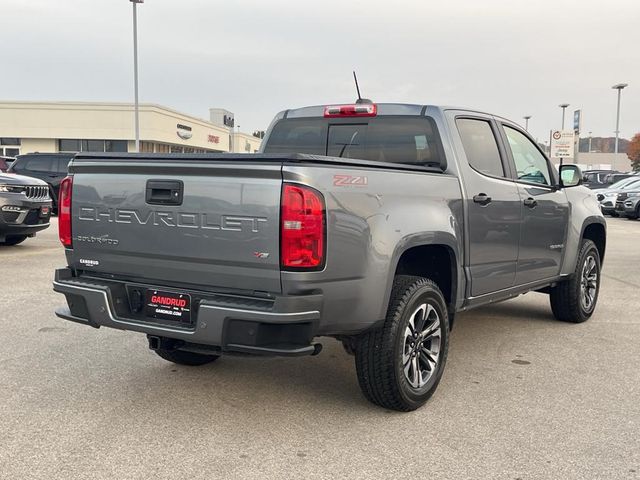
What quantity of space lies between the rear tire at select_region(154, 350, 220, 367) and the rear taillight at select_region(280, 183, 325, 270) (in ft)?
5.89

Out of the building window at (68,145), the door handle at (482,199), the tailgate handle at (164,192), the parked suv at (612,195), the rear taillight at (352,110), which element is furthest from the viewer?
the building window at (68,145)

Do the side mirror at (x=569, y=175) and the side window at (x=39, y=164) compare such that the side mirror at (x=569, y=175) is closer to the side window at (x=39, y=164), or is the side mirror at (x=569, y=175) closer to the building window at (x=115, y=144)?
the side window at (x=39, y=164)

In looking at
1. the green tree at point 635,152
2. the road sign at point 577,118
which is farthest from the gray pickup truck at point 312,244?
the green tree at point 635,152

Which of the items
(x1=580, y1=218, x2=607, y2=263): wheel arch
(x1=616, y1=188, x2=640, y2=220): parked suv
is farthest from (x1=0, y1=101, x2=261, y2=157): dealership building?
(x1=580, y1=218, x2=607, y2=263): wheel arch

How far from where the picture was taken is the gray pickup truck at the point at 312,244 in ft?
10.4

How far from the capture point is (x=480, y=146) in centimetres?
489

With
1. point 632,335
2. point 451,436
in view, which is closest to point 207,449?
point 451,436

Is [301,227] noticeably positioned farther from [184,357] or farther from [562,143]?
[562,143]

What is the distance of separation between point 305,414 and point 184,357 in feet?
4.07

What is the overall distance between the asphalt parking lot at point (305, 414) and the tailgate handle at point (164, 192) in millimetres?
1307

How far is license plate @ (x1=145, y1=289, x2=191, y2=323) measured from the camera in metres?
3.45

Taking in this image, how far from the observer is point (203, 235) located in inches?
132

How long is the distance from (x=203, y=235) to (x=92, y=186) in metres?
0.90

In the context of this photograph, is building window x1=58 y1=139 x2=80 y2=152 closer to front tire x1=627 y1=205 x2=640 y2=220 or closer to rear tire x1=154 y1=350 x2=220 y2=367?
front tire x1=627 y1=205 x2=640 y2=220
